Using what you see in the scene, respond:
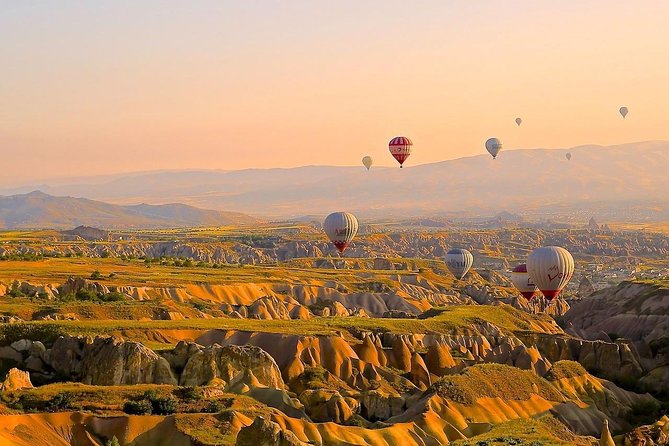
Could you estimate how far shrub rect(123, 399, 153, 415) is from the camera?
60.7 meters

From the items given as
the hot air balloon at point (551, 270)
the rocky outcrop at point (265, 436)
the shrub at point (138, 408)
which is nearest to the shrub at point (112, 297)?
the hot air balloon at point (551, 270)

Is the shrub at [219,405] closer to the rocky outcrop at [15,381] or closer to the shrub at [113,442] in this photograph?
the shrub at [113,442]

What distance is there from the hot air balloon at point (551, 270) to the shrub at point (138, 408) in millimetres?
66018

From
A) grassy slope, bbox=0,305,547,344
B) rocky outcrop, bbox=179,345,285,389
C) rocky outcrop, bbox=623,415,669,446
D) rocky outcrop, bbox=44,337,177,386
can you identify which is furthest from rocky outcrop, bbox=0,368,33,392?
rocky outcrop, bbox=623,415,669,446

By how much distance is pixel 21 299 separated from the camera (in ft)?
364

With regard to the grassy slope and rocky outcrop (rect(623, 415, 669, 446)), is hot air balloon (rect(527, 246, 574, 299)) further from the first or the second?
rocky outcrop (rect(623, 415, 669, 446))

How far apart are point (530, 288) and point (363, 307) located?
871 inches

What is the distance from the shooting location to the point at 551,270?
119 m

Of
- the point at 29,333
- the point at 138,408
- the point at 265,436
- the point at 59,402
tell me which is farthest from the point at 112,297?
the point at 265,436

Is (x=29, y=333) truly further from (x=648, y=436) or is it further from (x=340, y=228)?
(x=340, y=228)

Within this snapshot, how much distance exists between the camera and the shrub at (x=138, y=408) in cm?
6072

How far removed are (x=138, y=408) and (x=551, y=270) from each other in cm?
6721

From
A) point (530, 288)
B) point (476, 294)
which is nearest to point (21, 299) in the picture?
point (530, 288)

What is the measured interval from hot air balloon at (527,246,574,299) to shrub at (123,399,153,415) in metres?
66.0
